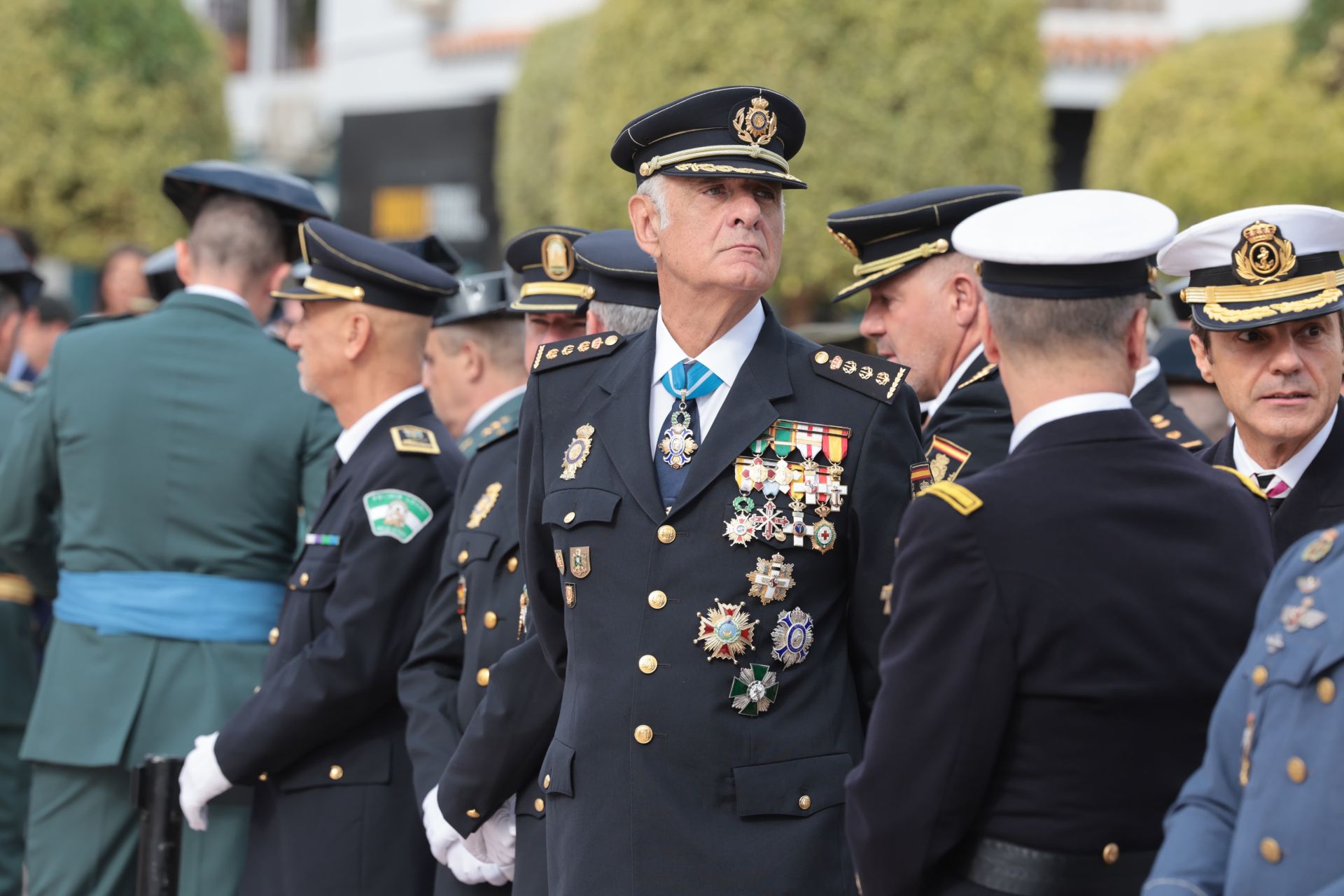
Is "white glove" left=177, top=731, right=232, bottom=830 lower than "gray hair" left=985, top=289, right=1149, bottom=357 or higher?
lower

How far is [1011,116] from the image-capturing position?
608 inches

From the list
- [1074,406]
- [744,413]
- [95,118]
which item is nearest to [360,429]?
[744,413]

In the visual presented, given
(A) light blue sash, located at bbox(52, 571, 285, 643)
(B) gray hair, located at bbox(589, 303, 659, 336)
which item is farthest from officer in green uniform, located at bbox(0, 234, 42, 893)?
(B) gray hair, located at bbox(589, 303, 659, 336)

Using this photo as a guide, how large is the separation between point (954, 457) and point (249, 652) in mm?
2374

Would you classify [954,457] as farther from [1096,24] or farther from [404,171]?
[404,171]

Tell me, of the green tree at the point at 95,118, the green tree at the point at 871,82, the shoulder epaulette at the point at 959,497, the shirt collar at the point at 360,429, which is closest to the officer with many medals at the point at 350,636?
the shirt collar at the point at 360,429

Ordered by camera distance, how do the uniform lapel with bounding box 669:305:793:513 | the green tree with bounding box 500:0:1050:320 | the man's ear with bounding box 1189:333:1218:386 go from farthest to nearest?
the green tree with bounding box 500:0:1050:320 → the man's ear with bounding box 1189:333:1218:386 → the uniform lapel with bounding box 669:305:793:513

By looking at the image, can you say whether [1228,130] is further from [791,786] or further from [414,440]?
[791,786]

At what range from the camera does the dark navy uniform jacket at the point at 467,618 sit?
4070 millimetres

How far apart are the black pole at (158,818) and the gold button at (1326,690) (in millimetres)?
3342

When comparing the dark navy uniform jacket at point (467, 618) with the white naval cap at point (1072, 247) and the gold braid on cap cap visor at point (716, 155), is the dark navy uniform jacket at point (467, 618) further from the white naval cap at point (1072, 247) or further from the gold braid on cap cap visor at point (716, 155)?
the white naval cap at point (1072, 247)

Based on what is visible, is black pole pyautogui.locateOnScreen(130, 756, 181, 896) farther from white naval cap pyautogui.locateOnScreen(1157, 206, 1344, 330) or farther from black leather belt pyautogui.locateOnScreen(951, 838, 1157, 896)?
white naval cap pyautogui.locateOnScreen(1157, 206, 1344, 330)

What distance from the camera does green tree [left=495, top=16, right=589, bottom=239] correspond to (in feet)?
67.4

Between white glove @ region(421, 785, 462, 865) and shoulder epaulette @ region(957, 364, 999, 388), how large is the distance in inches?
62.7
